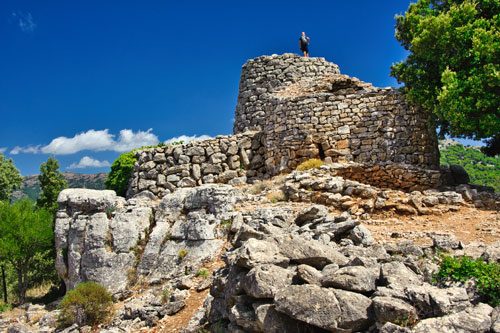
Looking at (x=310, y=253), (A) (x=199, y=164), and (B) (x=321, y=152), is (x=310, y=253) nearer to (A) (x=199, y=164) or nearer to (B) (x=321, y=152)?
(B) (x=321, y=152)

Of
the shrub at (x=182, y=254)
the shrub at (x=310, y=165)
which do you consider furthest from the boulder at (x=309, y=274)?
the shrub at (x=310, y=165)

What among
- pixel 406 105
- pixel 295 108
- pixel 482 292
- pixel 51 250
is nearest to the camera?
pixel 482 292

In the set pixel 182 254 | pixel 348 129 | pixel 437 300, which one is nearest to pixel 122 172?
pixel 182 254

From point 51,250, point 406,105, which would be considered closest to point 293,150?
point 406,105

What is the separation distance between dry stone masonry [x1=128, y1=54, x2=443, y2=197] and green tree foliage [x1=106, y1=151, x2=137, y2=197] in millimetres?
1108

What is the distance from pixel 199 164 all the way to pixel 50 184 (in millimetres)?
16329

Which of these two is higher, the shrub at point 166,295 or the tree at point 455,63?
the tree at point 455,63

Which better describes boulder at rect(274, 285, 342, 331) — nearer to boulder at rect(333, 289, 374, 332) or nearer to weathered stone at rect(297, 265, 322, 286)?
boulder at rect(333, 289, 374, 332)

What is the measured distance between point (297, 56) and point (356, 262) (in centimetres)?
1774

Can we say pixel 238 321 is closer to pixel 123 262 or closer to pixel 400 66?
pixel 123 262

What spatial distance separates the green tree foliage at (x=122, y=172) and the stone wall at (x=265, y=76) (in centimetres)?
616

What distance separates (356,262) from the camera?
21.6ft

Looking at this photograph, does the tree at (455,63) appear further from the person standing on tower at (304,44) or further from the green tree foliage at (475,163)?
the green tree foliage at (475,163)

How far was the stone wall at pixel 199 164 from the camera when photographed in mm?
18141
